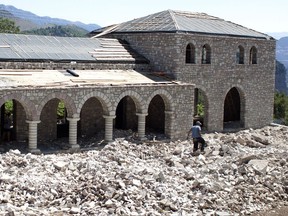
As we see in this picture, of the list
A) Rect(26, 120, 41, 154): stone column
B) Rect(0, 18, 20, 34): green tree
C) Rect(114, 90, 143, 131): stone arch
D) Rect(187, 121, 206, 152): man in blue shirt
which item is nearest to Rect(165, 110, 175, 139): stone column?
Rect(114, 90, 143, 131): stone arch

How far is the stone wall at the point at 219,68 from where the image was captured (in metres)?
30.0

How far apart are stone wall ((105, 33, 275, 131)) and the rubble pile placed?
6.24 m

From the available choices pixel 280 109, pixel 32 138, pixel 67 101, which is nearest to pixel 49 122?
pixel 67 101

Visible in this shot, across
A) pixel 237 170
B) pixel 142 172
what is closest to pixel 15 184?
pixel 142 172

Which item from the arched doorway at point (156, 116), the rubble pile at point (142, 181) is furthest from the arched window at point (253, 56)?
the rubble pile at point (142, 181)

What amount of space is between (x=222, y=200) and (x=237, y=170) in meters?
2.94

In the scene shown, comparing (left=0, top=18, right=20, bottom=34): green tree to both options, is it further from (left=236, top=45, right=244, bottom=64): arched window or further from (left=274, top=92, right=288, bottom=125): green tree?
(left=236, top=45, right=244, bottom=64): arched window

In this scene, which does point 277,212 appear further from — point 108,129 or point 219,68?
point 219,68

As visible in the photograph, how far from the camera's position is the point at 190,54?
31.0 metres

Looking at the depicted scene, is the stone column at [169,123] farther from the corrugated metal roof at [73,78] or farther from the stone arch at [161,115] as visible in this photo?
the corrugated metal roof at [73,78]

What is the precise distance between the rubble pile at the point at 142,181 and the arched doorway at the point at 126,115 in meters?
4.34

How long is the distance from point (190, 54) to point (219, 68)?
228 cm

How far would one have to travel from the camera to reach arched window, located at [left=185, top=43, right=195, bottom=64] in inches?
1208

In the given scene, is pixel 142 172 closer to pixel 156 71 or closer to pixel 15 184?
pixel 15 184
